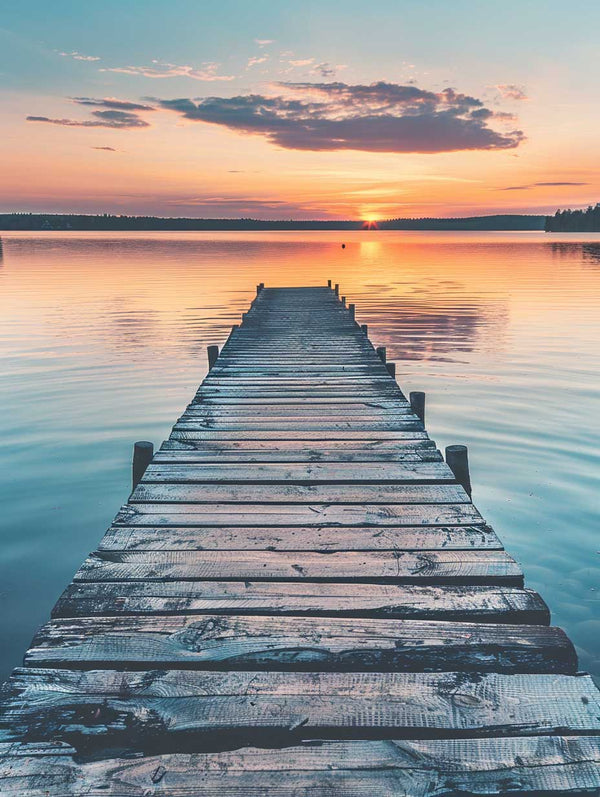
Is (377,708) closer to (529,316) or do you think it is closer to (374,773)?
(374,773)

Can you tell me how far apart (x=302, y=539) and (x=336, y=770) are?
1867mm

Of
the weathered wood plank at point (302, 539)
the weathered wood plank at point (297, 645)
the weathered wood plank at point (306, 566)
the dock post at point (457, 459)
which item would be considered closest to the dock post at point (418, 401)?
the dock post at point (457, 459)

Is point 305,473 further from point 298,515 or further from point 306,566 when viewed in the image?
point 306,566

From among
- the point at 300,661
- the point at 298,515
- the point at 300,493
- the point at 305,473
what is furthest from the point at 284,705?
the point at 305,473

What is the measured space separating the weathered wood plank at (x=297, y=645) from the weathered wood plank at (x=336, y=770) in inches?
17.9

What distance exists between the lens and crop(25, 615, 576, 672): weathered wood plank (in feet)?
9.58

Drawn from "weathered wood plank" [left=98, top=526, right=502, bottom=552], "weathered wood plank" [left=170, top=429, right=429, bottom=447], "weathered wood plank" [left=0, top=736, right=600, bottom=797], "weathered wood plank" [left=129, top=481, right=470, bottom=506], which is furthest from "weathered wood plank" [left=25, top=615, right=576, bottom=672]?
"weathered wood plank" [left=170, top=429, right=429, bottom=447]

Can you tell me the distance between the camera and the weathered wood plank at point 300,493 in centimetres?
486

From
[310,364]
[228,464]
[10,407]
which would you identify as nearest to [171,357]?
[10,407]

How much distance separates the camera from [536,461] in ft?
32.8

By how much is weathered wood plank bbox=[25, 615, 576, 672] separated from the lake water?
2628 mm

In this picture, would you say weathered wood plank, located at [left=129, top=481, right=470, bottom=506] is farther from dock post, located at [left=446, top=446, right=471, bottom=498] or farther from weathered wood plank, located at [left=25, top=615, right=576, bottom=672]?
weathered wood plank, located at [left=25, top=615, right=576, bottom=672]

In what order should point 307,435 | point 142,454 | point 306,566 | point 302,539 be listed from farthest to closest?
point 307,435
point 142,454
point 302,539
point 306,566

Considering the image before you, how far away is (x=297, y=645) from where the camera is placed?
119 inches
